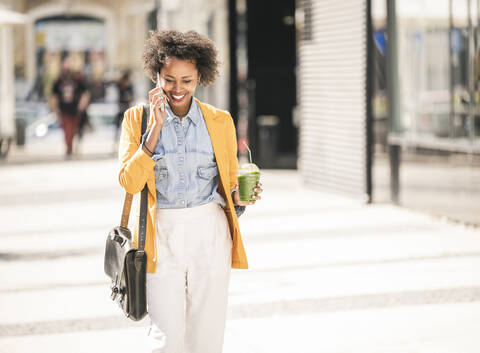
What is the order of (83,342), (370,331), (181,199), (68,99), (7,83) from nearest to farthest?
1. (181,199)
2. (83,342)
3. (370,331)
4. (68,99)
5. (7,83)

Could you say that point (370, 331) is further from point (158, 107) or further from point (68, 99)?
point (68, 99)

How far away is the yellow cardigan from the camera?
11.7 feet

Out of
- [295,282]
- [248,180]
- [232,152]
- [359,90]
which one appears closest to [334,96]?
[359,90]

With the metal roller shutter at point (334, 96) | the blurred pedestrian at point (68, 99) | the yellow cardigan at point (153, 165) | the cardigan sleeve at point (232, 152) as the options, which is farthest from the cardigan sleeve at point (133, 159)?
the blurred pedestrian at point (68, 99)

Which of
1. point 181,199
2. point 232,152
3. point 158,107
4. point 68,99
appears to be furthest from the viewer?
point 68,99

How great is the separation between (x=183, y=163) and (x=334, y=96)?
9.71 meters

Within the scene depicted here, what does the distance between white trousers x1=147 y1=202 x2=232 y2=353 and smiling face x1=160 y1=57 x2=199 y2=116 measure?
1.46 ft

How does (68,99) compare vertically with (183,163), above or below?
above

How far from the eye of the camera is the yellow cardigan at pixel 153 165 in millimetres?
3576

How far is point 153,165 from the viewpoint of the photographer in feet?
11.7

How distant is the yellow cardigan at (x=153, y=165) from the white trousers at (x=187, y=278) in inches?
2.1

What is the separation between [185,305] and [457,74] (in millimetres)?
7686

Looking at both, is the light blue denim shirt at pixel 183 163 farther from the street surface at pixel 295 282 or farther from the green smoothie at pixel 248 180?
the street surface at pixel 295 282

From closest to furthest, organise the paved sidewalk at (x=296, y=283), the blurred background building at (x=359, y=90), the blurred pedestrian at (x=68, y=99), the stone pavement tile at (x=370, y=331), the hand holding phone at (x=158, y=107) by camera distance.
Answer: the hand holding phone at (x=158, y=107) < the stone pavement tile at (x=370, y=331) < the paved sidewalk at (x=296, y=283) < the blurred background building at (x=359, y=90) < the blurred pedestrian at (x=68, y=99)
